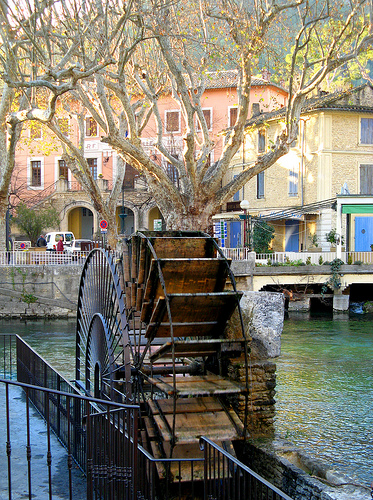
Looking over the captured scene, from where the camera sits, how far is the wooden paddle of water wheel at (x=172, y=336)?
23.8ft

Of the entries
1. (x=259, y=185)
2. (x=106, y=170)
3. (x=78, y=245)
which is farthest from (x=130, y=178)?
(x=259, y=185)

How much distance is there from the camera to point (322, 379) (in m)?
13.0

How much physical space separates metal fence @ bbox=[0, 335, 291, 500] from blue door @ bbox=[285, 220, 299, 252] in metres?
25.0

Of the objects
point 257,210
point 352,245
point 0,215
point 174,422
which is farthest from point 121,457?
point 257,210

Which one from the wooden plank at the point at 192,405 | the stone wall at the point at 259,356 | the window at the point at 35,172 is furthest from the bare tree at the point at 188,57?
the window at the point at 35,172

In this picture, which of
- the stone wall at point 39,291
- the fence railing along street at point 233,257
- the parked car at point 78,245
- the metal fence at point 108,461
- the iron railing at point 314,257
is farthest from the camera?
the parked car at point 78,245

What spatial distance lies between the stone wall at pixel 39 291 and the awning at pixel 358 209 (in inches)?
492

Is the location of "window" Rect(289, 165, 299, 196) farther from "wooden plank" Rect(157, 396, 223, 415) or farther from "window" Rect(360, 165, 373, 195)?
"wooden plank" Rect(157, 396, 223, 415)

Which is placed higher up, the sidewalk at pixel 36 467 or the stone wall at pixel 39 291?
the stone wall at pixel 39 291

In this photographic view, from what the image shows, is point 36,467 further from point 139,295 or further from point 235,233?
point 235,233

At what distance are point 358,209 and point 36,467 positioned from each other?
23.1 meters

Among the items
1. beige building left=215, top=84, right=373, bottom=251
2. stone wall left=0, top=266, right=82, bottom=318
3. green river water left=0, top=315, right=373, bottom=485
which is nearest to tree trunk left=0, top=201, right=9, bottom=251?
stone wall left=0, top=266, right=82, bottom=318

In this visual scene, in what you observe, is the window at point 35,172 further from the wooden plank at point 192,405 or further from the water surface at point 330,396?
the wooden plank at point 192,405


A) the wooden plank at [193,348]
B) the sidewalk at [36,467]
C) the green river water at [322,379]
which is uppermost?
the wooden plank at [193,348]
